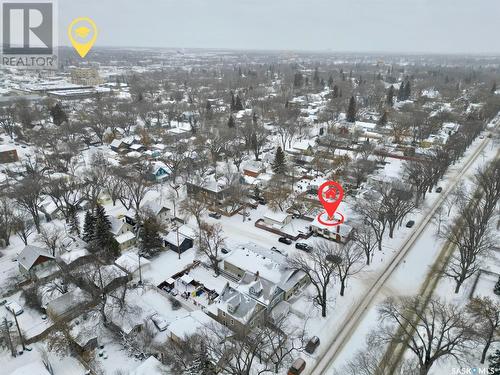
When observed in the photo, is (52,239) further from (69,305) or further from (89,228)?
(69,305)

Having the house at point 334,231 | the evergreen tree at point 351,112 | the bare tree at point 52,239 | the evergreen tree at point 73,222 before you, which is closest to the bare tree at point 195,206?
the evergreen tree at point 73,222

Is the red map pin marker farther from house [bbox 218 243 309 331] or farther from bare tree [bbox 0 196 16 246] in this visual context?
bare tree [bbox 0 196 16 246]

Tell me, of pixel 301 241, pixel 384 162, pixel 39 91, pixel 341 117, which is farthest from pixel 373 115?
pixel 39 91

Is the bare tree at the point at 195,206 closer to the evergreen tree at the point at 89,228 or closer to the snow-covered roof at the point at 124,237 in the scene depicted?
the snow-covered roof at the point at 124,237

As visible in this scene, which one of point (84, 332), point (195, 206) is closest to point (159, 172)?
point (195, 206)

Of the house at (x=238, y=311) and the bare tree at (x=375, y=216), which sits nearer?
the house at (x=238, y=311)

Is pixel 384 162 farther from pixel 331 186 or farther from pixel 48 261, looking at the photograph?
pixel 48 261
